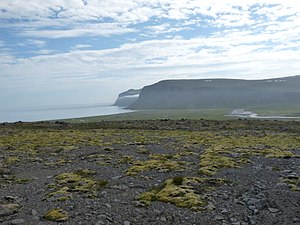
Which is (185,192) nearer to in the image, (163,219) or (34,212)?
(163,219)

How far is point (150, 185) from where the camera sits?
15.6m

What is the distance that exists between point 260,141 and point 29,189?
21.6 m

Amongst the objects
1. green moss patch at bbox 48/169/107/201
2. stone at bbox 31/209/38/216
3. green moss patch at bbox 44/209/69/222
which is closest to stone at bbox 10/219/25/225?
stone at bbox 31/209/38/216

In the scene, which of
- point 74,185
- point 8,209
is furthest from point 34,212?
point 74,185

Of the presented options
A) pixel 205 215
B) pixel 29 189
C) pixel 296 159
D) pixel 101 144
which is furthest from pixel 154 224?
pixel 101 144

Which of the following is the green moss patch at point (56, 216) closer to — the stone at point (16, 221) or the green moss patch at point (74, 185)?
the stone at point (16, 221)

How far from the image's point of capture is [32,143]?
2936 cm

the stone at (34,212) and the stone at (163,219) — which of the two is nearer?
the stone at (163,219)

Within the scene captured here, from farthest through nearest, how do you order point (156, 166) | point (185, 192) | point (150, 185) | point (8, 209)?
1. point (156, 166)
2. point (150, 185)
3. point (185, 192)
4. point (8, 209)

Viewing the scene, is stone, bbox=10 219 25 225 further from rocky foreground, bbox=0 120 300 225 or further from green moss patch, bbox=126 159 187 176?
green moss patch, bbox=126 159 187 176

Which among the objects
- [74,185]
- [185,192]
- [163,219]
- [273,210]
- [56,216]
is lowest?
[273,210]

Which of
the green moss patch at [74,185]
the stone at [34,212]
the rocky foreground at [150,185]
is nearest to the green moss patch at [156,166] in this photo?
the rocky foreground at [150,185]

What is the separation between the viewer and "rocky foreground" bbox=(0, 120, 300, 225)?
39.7 feet

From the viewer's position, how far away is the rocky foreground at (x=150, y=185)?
12102 mm
